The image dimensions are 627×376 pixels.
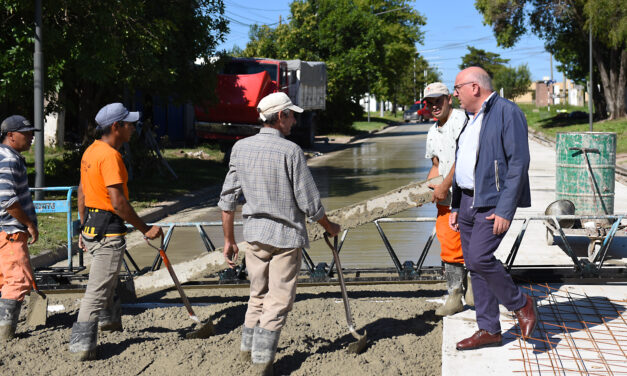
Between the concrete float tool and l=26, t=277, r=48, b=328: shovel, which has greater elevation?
the concrete float tool

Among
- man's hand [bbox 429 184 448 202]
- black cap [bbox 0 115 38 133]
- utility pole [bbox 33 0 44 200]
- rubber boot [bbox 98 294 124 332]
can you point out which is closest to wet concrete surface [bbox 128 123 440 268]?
utility pole [bbox 33 0 44 200]

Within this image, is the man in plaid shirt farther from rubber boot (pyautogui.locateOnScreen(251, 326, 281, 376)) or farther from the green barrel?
the green barrel

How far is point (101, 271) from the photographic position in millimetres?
5254

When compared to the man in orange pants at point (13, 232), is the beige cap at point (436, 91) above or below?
above

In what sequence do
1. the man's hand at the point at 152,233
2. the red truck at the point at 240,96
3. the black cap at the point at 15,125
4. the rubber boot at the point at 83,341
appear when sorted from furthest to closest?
the red truck at the point at 240,96 < the black cap at the point at 15,125 < the man's hand at the point at 152,233 < the rubber boot at the point at 83,341

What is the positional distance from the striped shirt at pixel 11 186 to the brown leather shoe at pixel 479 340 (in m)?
3.31

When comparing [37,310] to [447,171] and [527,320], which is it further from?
[527,320]

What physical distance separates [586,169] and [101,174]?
666 cm

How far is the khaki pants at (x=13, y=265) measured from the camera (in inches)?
222

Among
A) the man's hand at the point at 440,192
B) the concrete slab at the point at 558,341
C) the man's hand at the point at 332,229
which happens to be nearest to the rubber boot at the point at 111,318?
the man's hand at the point at 332,229

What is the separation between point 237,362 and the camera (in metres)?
5.06

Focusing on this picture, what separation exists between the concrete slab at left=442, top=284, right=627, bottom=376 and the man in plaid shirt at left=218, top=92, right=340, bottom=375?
1144mm

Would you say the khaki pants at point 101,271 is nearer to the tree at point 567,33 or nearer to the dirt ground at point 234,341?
the dirt ground at point 234,341

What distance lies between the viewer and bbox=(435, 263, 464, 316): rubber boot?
6.02 m
